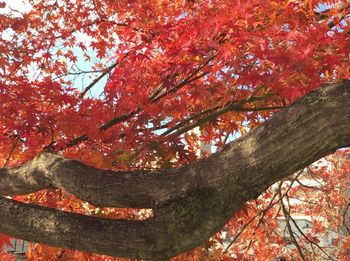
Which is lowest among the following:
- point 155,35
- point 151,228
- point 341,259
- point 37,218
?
point 151,228

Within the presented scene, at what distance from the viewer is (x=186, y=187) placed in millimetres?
2473

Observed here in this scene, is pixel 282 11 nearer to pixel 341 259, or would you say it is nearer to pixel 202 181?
pixel 202 181

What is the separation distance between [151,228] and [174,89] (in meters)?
2.09

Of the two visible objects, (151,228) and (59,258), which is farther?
(59,258)

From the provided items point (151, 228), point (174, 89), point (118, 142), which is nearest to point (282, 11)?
point (174, 89)

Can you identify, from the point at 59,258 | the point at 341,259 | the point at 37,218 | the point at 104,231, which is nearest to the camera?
the point at 104,231

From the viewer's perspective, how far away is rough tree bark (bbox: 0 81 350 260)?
218cm

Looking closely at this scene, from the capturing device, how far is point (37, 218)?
2.84 metres

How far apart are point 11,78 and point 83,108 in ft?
2.75

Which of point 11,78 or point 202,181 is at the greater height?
point 11,78

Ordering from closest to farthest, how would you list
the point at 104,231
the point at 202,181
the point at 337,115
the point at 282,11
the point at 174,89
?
1. the point at 337,115
2. the point at 202,181
3. the point at 104,231
4. the point at 282,11
5. the point at 174,89

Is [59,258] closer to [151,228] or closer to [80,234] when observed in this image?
[80,234]

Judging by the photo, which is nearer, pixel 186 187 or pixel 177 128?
pixel 186 187

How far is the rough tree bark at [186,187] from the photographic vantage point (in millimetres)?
2178
